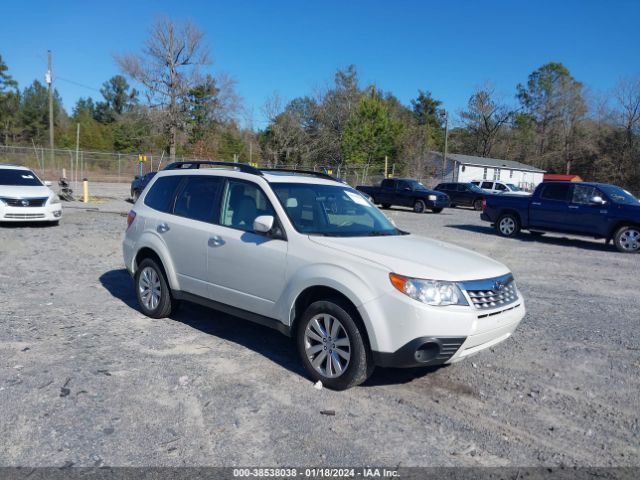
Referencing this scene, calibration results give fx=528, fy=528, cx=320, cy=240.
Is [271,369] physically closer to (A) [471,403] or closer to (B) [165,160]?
(A) [471,403]

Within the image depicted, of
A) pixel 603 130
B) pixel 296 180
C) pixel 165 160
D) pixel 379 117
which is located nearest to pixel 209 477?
pixel 296 180

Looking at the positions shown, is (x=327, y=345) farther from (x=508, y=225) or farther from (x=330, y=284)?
(x=508, y=225)

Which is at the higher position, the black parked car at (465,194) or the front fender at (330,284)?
the black parked car at (465,194)

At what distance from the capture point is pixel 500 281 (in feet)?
14.5

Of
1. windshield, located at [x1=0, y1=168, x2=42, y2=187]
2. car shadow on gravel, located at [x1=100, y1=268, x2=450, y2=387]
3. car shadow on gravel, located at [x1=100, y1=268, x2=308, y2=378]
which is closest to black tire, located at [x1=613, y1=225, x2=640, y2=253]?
car shadow on gravel, located at [x1=100, y1=268, x2=450, y2=387]

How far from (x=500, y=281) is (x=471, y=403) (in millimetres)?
1027

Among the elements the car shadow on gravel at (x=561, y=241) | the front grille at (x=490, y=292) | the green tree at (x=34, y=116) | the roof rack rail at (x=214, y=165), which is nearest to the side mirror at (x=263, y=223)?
the roof rack rail at (x=214, y=165)

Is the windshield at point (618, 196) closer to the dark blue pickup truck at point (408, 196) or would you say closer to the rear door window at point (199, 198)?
the dark blue pickup truck at point (408, 196)

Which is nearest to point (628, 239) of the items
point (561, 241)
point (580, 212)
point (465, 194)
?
point (580, 212)

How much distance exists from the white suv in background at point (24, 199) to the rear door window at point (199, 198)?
943cm

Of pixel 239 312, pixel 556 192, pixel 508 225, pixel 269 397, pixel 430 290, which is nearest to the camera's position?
pixel 430 290

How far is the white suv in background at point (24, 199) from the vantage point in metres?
13.2

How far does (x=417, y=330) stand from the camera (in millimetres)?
3854

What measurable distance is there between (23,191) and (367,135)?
50160 mm
